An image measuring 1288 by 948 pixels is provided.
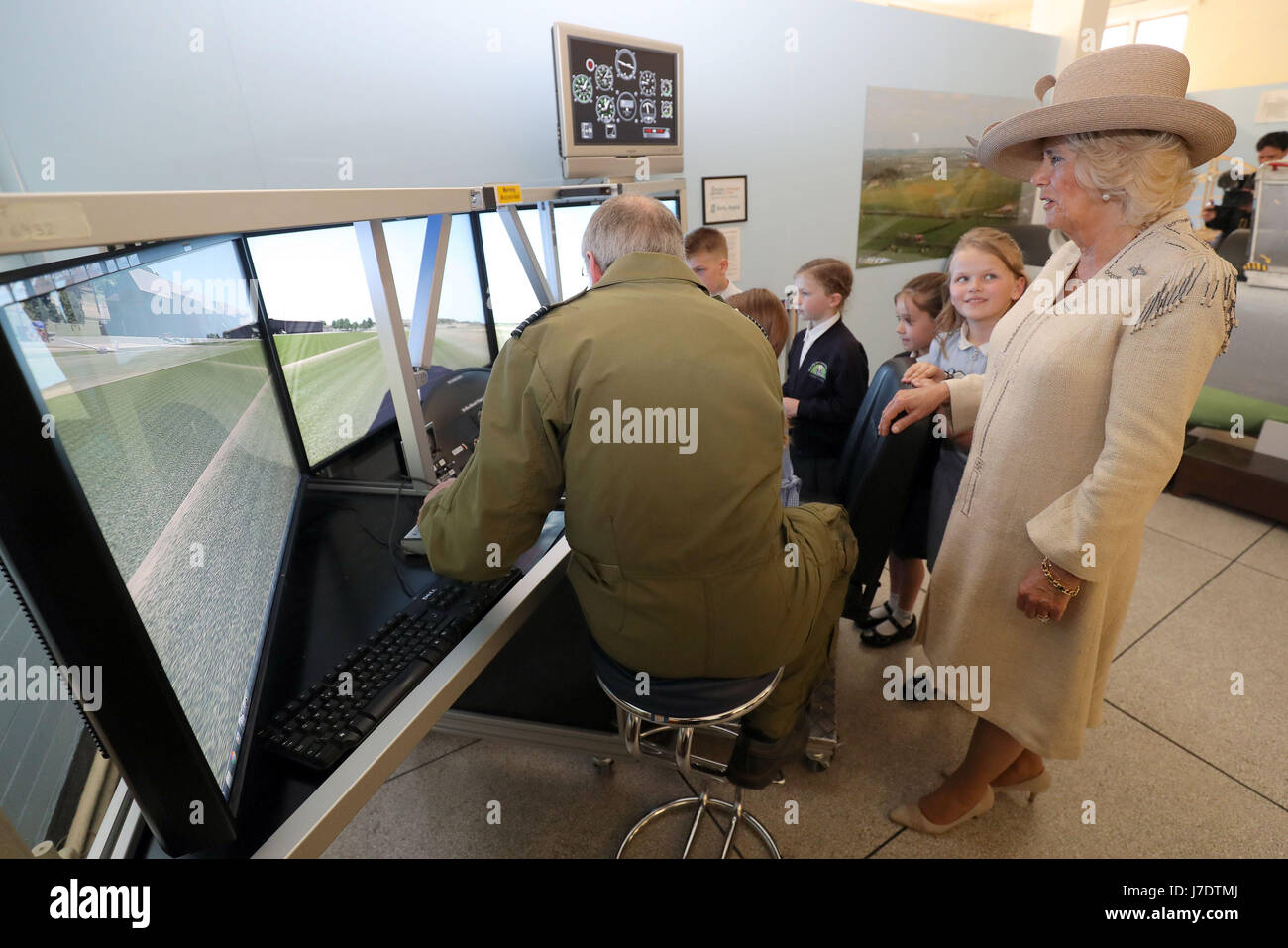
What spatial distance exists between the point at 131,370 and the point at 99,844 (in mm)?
643

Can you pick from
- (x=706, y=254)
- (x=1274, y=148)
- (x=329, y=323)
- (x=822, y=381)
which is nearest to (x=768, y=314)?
(x=822, y=381)

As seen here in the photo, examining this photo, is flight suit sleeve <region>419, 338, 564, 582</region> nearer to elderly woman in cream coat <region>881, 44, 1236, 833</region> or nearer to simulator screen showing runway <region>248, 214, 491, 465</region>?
simulator screen showing runway <region>248, 214, 491, 465</region>

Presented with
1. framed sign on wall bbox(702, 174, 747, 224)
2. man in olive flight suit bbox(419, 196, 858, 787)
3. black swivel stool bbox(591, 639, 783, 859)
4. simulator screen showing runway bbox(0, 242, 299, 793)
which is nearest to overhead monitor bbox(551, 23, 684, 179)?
framed sign on wall bbox(702, 174, 747, 224)

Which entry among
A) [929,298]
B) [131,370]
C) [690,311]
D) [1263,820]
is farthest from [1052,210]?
[1263,820]

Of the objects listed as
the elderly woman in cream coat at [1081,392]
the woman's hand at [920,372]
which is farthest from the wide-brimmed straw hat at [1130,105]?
the woman's hand at [920,372]

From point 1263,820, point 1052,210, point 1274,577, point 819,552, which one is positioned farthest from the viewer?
point 1274,577

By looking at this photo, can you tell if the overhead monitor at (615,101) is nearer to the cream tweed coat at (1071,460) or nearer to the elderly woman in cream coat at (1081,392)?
the elderly woman in cream coat at (1081,392)

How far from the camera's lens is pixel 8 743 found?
1052 mm

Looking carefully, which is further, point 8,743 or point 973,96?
point 973,96

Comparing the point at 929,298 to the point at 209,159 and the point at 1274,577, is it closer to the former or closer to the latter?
the point at 1274,577

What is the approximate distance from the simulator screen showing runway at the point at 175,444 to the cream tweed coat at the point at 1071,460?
52.9 inches

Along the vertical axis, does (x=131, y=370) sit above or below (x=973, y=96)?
below

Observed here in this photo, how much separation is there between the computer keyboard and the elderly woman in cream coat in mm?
1012

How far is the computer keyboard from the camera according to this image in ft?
2.94
